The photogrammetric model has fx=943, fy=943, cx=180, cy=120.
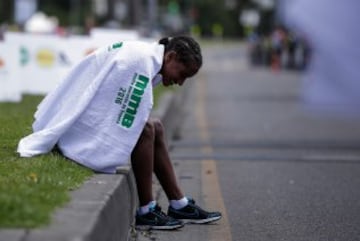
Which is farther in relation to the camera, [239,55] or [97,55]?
[239,55]

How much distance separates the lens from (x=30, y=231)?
471 centimetres

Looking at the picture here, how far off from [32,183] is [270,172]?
4361 mm

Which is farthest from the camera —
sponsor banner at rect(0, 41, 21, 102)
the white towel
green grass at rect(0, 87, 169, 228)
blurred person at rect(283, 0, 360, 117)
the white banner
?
blurred person at rect(283, 0, 360, 117)

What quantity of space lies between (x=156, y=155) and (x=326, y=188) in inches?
100

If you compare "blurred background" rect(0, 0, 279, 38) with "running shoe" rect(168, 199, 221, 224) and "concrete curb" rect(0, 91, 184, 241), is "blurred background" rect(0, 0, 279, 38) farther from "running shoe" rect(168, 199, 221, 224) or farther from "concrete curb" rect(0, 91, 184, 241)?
"concrete curb" rect(0, 91, 184, 241)

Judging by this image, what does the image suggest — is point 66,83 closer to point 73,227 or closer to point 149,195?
point 149,195

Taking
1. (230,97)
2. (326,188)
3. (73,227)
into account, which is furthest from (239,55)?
(73,227)

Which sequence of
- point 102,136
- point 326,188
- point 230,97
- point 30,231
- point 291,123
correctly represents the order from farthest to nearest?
point 230,97, point 291,123, point 326,188, point 102,136, point 30,231

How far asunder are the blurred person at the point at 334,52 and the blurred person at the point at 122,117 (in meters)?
12.7

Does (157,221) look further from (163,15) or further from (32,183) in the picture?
(163,15)

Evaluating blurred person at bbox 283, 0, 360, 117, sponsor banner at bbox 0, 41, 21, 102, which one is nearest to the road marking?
sponsor banner at bbox 0, 41, 21, 102

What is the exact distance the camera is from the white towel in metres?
6.61

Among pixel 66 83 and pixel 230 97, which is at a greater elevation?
pixel 66 83

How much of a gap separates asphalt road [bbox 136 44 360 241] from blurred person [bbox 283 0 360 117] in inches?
107
